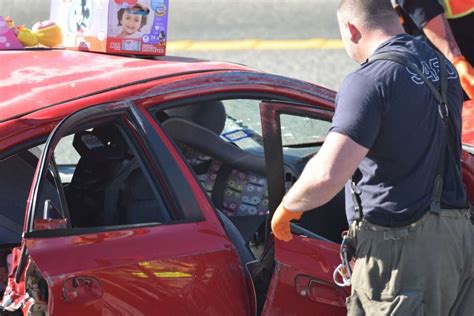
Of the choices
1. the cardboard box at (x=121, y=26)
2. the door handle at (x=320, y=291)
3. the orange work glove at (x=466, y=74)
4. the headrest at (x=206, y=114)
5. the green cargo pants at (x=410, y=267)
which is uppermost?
the cardboard box at (x=121, y=26)

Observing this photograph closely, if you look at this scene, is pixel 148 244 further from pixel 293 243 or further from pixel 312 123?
pixel 312 123

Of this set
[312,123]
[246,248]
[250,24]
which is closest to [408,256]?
[246,248]

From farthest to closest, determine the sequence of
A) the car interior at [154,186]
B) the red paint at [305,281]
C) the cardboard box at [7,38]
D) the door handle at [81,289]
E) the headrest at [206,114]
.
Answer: the cardboard box at [7,38], the headrest at [206,114], the car interior at [154,186], the red paint at [305,281], the door handle at [81,289]

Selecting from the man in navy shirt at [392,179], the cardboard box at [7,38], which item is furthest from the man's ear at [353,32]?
the cardboard box at [7,38]

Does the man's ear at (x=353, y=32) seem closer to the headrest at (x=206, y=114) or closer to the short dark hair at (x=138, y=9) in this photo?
the headrest at (x=206, y=114)

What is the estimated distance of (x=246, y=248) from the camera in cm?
344

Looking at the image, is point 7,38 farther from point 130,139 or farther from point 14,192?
point 130,139

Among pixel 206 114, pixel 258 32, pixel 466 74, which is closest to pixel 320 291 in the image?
pixel 206 114

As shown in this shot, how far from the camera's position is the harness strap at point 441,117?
304cm

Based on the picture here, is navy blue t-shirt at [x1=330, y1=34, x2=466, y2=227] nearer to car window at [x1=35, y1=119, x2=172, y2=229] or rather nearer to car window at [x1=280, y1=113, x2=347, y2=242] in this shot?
car window at [x1=280, y1=113, x2=347, y2=242]

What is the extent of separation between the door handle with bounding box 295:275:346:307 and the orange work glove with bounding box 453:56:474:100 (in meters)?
1.77

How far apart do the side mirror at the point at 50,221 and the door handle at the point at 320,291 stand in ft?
2.71

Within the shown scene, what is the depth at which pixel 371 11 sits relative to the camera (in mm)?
3107

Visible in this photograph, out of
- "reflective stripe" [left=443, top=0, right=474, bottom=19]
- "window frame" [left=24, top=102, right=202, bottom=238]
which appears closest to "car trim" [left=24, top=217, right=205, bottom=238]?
"window frame" [left=24, top=102, right=202, bottom=238]
